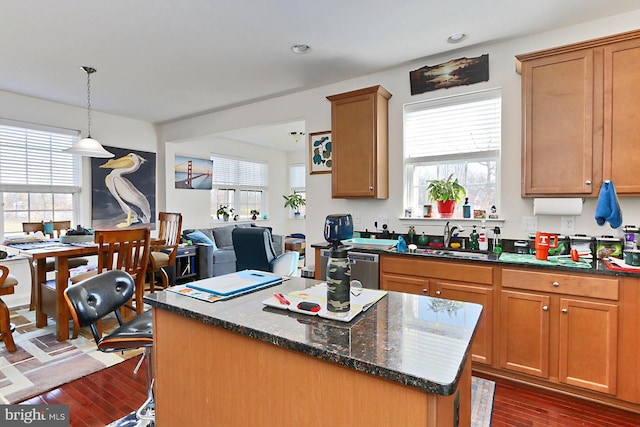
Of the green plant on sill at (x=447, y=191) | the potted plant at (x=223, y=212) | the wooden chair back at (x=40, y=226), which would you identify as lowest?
the wooden chair back at (x=40, y=226)

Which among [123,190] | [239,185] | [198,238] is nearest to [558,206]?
[198,238]

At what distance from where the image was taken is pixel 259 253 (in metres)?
4.22

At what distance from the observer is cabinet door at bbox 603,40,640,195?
2303 mm

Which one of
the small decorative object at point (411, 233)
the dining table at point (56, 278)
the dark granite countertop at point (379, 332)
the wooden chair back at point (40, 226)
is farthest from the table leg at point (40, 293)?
the small decorative object at point (411, 233)

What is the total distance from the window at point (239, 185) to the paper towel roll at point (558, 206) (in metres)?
5.80

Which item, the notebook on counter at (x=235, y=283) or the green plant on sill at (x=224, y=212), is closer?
the notebook on counter at (x=235, y=283)

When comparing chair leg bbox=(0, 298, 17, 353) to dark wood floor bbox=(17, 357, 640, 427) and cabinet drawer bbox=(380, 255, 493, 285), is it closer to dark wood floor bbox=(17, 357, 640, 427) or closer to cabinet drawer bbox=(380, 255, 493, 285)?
dark wood floor bbox=(17, 357, 640, 427)

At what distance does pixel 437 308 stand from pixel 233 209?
21.3ft

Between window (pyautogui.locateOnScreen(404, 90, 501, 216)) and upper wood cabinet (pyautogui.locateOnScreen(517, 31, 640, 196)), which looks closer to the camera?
upper wood cabinet (pyautogui.locateOnScreen(517, 31, 640, 196))

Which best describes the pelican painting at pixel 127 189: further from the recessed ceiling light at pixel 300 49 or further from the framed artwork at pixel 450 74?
the framed artwork at pixel 450 74

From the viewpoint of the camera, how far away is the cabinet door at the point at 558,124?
2.44m

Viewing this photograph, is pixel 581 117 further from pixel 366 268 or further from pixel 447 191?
pixel 366 268

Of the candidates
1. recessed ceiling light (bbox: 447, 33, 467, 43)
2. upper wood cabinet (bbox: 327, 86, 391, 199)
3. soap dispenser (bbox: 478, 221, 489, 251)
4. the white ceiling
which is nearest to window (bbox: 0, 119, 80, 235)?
the white ceiling

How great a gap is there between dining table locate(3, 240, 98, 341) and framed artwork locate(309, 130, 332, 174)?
2423 mm
